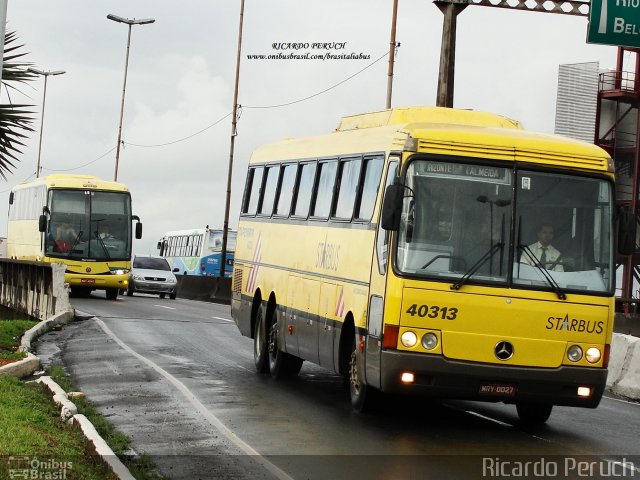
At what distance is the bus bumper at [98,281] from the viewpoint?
44906mm

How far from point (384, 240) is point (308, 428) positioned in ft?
6.75

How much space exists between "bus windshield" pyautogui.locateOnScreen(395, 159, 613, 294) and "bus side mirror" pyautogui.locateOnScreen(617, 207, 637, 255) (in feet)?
0.41

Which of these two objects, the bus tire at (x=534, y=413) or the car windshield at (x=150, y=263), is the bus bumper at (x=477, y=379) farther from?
the car windshield at (x=150, y=263)

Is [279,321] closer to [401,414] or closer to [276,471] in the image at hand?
[401,414]

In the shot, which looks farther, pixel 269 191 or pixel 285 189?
pixel 269 191

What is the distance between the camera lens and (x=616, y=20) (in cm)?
2509

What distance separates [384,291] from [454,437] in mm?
1590

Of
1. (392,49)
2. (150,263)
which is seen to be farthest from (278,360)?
(150,263)

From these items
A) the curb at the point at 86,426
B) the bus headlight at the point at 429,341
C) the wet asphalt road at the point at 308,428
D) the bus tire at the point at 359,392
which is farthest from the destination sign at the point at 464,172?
the curb at the point at 86,426

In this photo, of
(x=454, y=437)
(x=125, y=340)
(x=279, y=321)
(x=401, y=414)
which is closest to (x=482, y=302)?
(x=454, y=437)

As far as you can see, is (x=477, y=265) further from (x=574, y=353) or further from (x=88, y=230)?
(x=88, y=230)

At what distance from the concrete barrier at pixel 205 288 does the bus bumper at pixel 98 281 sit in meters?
7.09

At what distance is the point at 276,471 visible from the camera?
1105 cm

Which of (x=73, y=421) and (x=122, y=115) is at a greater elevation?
(x=122, y=115)
